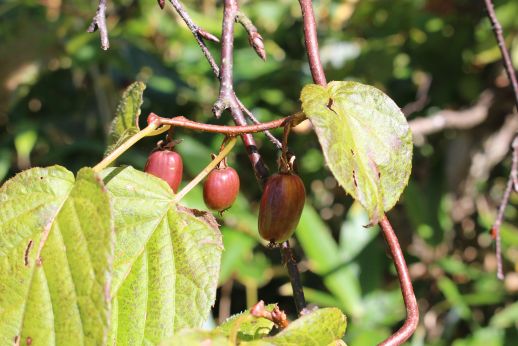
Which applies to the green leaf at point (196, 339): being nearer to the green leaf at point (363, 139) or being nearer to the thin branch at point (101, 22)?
the green leaf at point (363, 139)

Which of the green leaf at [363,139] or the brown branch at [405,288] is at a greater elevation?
the green leaf at [363,139]

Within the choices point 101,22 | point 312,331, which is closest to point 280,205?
point 312,331

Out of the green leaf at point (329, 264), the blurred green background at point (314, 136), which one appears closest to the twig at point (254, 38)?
the blurred green background at point (314, 136)

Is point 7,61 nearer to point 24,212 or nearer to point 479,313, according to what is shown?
point 479,313

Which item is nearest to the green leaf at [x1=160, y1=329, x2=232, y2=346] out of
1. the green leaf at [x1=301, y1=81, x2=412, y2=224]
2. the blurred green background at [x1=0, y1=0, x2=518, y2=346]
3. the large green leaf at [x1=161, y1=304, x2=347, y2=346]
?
the large green leaf at [x1=161, y1=304, x2=347, y2=346]

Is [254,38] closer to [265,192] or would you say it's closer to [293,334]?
[265,192]

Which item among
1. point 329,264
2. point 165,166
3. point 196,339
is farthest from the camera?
point 329,264
